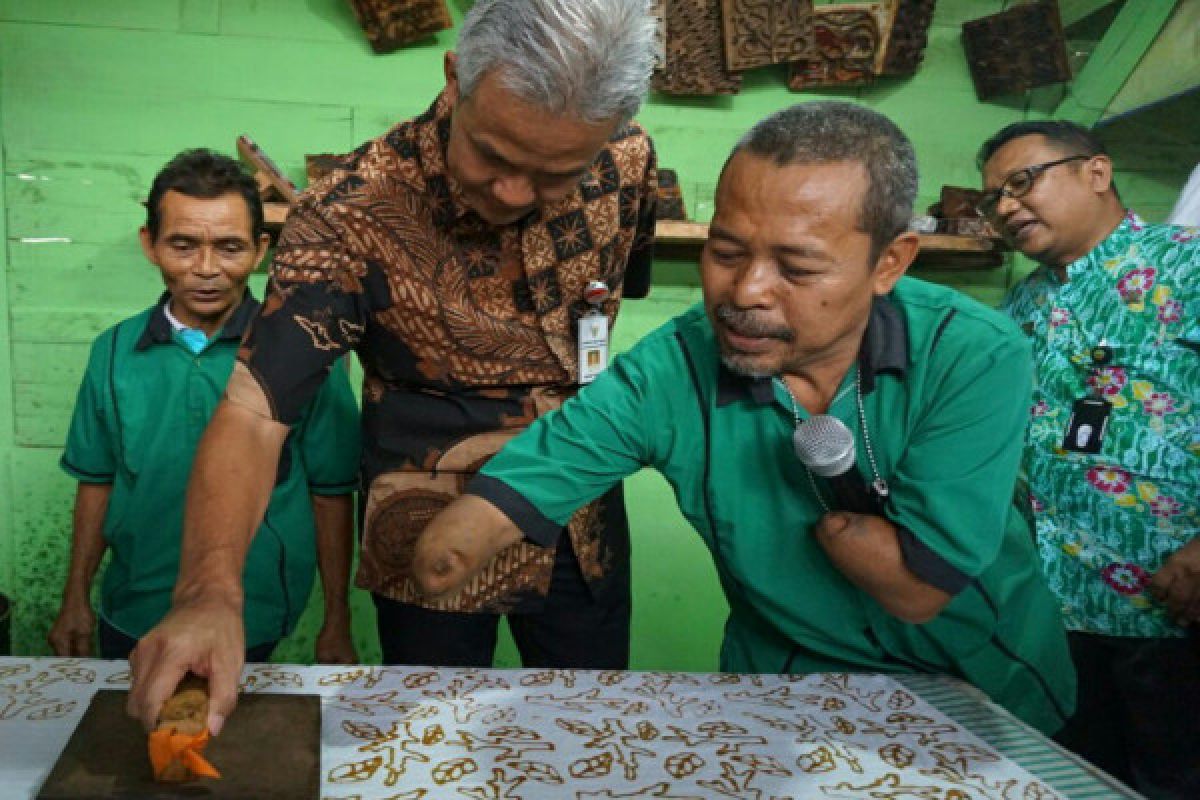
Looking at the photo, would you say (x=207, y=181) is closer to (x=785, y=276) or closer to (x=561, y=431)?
(x=561, y=431)

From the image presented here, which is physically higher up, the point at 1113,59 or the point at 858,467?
the point at 1113,59

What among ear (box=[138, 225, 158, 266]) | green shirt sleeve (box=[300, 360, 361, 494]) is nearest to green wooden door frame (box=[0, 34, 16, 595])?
ear (box=[138, 225, 158, 266])

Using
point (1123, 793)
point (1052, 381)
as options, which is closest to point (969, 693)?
point (1123, 793)

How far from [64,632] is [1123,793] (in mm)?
2064

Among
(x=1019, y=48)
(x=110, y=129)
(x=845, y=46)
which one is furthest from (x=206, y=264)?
(x=1019, y=48)

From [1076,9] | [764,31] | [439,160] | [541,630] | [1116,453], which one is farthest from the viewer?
[1076,9]

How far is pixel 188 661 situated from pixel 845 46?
2784 millimetres

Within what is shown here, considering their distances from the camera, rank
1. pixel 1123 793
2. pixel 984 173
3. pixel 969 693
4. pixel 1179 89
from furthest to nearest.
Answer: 1. pixel 1179 89
2. pixel 984 173
3. pixel 969 693
4. pixel 1123 793

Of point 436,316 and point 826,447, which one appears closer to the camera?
point 826,447

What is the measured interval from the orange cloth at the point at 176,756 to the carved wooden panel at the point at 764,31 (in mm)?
2598

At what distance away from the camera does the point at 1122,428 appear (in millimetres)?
1996

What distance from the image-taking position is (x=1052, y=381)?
211cm

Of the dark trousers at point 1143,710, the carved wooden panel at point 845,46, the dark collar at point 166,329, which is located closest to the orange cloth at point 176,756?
the dark collar at point 166,329

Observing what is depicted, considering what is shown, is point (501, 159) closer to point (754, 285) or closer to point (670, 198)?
point (754, 285)
